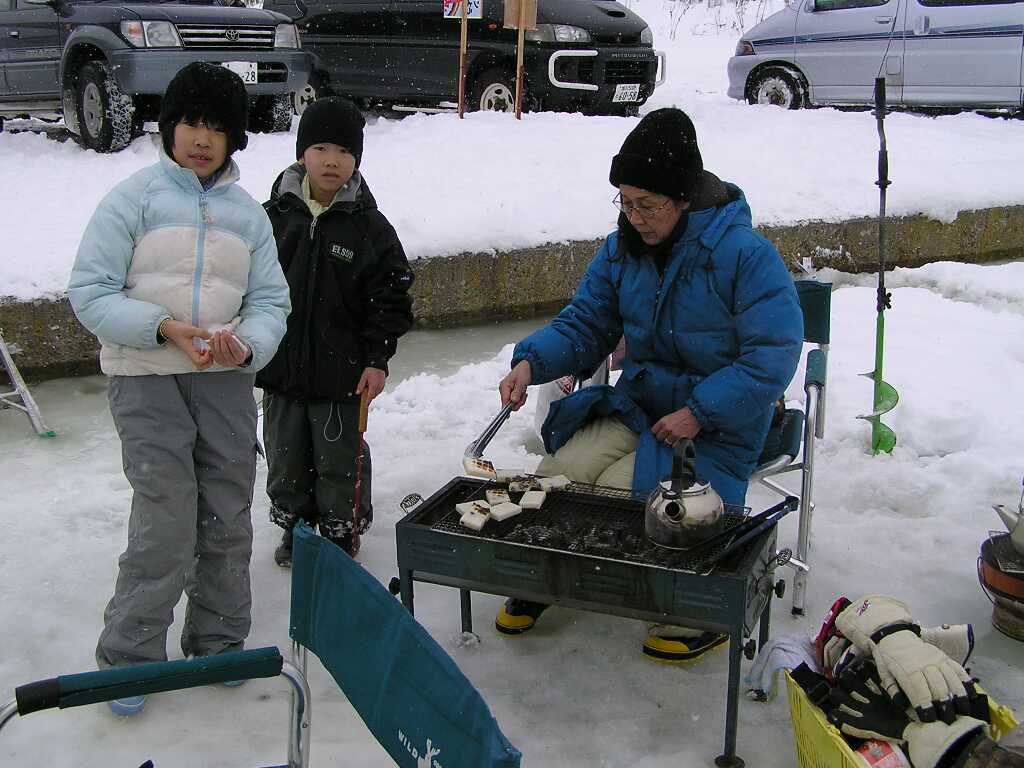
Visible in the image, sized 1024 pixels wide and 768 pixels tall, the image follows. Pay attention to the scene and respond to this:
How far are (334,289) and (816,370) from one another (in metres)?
1.58

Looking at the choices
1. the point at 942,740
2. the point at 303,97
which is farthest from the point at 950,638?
the point at 303,97

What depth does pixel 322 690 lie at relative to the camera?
304 cm

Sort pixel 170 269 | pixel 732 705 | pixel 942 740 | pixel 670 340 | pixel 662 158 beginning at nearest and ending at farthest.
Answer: pixel 942 740 < pixel 732 705 < pixel 170 269 < pixel 662 158 < pixel 670 340

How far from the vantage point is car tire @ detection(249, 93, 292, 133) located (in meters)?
9.11

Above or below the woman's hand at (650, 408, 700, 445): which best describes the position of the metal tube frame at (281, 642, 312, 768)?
below

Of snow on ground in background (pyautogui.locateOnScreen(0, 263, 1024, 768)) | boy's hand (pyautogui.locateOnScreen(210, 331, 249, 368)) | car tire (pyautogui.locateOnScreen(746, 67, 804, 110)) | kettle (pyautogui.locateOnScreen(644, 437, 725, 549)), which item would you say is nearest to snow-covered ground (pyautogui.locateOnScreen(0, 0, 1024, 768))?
snow on ground in background (pyautogui.locateOnScreen(0, 263, 1024, 768))

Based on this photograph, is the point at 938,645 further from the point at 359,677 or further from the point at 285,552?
the point at 285,552

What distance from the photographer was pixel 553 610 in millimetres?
3547

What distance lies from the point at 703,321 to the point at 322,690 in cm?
154

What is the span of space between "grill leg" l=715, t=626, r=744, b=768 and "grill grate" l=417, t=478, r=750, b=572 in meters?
0.20

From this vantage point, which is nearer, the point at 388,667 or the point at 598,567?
the point at 388,667

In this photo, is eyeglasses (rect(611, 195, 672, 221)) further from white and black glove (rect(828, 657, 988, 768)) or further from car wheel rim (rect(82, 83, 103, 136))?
car wheel rim (rect(82, 83, 103, 136))

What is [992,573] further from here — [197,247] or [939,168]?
[939,168]

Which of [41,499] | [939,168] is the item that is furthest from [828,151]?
[41,499]
